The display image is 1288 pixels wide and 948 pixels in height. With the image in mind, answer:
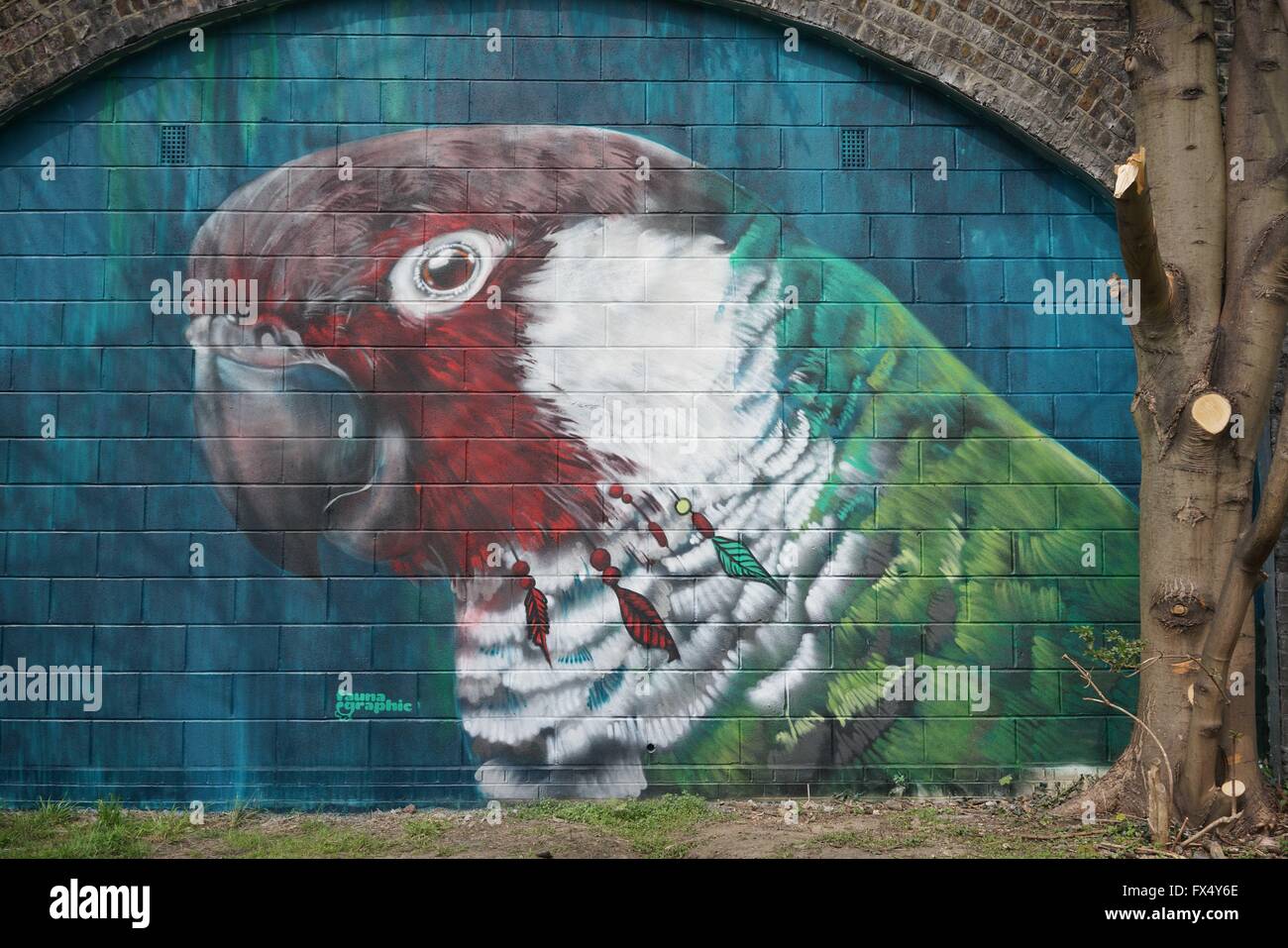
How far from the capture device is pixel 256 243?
5.76 meters

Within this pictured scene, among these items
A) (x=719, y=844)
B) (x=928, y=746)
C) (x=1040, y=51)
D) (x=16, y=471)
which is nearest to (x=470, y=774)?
(x=719, y=844)

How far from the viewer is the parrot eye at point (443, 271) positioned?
226 inches

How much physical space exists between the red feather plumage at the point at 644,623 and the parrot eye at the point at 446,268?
1.98 m

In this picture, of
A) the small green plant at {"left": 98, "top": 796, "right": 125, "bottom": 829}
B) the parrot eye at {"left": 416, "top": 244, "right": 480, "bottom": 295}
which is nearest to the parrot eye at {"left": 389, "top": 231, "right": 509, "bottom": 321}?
the parrot eye at {"left": 416, "top": 244, "right": 480, "bottom": 295}

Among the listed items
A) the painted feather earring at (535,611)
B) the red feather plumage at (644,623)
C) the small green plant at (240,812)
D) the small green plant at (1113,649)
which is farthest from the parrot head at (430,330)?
the small green plant at (1113,649)

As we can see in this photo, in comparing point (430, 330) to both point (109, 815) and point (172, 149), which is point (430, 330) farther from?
point (109, 815)

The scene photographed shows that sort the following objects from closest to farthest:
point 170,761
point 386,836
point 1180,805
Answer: point 1180,805, point 386,836, point 170,761

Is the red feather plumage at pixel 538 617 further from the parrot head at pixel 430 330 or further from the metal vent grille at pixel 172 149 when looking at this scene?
the metal vent grille at pixel 172 149

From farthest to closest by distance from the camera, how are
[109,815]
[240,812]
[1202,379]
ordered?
[240,812]
[109,815]
[1202,379]

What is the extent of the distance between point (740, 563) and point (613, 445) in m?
0.99

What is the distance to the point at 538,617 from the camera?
570cm

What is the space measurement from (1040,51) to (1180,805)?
410 cm

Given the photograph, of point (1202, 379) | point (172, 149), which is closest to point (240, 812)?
point (172, 149)

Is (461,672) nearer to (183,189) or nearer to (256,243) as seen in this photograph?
(256,243)
